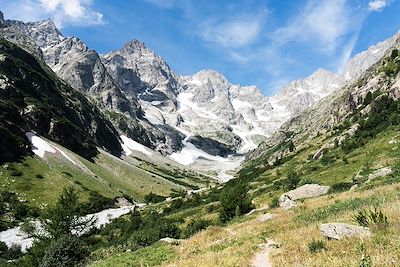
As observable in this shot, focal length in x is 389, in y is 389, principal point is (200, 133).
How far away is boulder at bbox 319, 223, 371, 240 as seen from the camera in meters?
16.2

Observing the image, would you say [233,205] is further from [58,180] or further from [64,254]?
[58,180]

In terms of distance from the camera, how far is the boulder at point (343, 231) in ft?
53.0

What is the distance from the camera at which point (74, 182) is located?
14800cm

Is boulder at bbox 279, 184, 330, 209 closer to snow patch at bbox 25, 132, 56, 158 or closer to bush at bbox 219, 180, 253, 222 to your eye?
bush at bbox 219, 180, 253, 222

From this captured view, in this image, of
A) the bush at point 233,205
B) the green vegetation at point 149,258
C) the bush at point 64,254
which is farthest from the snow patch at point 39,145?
the green vegetation at point 149,258

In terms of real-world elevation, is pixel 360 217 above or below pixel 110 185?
below

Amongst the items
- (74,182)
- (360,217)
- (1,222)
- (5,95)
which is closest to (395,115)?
(360,217)

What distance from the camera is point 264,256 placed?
1845 cm

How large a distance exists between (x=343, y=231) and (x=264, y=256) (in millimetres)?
3938

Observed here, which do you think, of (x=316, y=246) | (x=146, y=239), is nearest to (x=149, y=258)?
(x=316, y=246)

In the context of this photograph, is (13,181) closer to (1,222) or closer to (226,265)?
(1,222)

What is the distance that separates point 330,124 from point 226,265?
16315cm

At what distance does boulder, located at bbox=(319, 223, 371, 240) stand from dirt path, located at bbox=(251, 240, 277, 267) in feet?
9.76

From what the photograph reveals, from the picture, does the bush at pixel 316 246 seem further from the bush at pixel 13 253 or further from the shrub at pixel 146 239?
the bush at pixel 13 253
